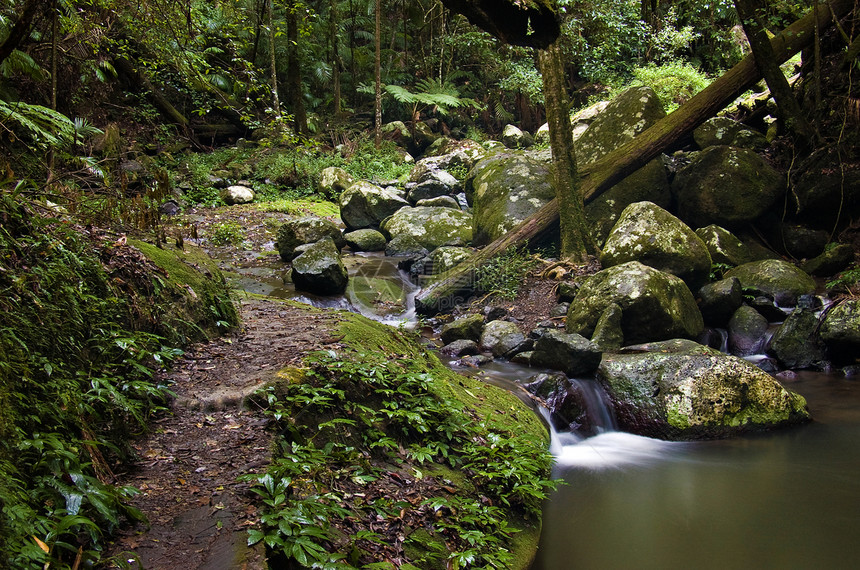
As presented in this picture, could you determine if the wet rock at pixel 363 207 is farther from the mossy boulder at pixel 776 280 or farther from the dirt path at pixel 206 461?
the dirt path at pixel 206 461

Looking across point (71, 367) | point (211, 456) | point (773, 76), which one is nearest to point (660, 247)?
point (773, 76)

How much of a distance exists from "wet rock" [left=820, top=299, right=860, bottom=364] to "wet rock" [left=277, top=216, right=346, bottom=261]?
912 centimetres

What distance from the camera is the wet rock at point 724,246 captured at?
30.5ft


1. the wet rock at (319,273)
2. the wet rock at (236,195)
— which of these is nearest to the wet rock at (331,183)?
the wet rock at (236,195)

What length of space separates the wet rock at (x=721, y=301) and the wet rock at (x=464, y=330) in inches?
140

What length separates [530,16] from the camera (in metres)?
3.14

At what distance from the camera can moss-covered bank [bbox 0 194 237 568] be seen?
190 cm

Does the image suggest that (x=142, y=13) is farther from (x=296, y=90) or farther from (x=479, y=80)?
(x=479, y=80)

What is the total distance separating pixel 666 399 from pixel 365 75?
21.1 metres

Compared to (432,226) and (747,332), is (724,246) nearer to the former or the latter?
(747,332)

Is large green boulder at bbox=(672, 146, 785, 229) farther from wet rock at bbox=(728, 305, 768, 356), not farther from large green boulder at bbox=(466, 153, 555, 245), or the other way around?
large green boulder at bbox=(466, 153, 555, 245)

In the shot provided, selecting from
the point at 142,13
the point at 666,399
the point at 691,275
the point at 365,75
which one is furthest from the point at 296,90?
the point at 666,399

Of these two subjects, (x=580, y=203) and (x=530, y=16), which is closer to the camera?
(x=530, y=16)

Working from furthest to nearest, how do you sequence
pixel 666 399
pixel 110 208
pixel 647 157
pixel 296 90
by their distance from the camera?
pixel 296 90 → pixel 647 157 → pixel 666 399 → pixel 110 208
